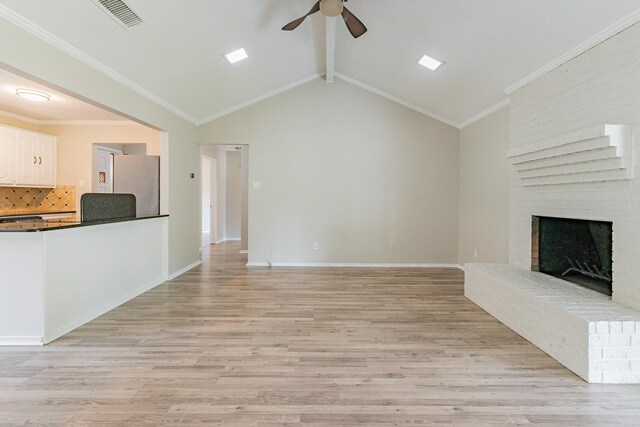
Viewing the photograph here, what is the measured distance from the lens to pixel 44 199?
5996 mm

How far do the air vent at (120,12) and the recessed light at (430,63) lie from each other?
3.22 metres

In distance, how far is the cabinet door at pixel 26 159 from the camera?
5.24 meters

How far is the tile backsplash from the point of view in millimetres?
5676

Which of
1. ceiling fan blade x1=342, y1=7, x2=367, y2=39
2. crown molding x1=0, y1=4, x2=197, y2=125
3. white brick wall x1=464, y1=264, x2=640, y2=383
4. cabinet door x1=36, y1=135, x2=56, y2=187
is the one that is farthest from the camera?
cabinet door x1=36, y1=135, x2=56, y2=187

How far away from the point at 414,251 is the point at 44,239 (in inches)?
203

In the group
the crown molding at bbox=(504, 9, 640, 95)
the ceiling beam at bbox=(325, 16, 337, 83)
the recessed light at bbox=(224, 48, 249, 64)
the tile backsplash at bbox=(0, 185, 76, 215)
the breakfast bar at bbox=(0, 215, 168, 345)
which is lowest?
the breakfast bar at bbox=(0, 215, 168, 345)

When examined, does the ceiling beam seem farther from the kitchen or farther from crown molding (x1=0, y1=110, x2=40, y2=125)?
crown molding (x1=0, y1=110, x2=40, y2=125)

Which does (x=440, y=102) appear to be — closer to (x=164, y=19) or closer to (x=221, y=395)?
(x=164, y=19)

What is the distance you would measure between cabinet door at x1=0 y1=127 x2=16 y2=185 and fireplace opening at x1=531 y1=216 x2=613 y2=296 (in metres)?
7.22

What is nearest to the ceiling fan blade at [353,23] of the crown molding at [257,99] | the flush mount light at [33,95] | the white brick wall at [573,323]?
the crown molding at [257,99]

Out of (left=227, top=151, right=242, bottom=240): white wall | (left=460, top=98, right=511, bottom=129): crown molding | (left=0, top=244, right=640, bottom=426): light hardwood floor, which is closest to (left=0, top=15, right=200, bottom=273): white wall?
(left=0, top=244, right=640, bottom=426): light hardwood floor

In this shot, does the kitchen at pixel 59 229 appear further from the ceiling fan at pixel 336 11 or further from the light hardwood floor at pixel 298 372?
the ceiling fan at pixel 336 11

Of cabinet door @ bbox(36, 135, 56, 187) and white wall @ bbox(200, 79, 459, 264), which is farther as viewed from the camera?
white wall @ bbox(200, 79, 459, 264)

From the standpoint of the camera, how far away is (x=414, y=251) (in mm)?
5992
